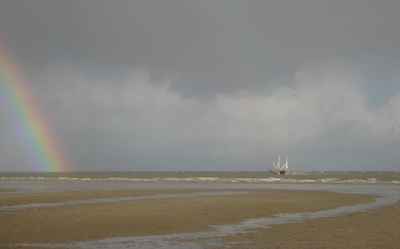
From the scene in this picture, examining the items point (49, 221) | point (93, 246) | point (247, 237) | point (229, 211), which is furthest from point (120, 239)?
point (229, 211)

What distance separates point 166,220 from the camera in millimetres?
30625

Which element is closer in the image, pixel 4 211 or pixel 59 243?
pixel 59 243

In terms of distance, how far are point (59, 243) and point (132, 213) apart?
13.9 metres

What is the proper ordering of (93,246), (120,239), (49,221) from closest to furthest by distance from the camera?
1. (93,246)
2. (120,239)
3. (49,221)

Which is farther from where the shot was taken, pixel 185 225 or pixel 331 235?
pixel 185 225

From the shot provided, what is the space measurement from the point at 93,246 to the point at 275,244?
8478mm

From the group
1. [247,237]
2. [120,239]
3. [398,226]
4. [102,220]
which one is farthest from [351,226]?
[102,220]

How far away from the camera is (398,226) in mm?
26984

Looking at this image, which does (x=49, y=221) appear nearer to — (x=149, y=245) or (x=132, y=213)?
(x=132, y=213)

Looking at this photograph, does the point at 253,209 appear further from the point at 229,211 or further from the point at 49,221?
the point at 49,221

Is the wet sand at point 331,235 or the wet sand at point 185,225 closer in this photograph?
the wet sand at point 331,235

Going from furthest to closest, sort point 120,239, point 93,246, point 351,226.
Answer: point 351,226 → point 120,239 → point 93,246

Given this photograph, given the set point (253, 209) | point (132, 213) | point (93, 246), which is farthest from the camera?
point (253, 209)

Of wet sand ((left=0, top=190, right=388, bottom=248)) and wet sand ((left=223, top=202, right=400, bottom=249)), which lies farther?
wet sand ((left=0, top=190, right=388, bottom=248))
